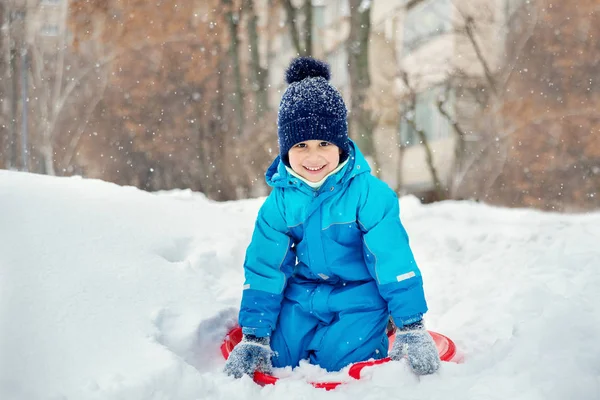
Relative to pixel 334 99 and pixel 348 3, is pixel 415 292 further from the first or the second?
pixel 348 3

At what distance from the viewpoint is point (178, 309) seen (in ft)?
7.89

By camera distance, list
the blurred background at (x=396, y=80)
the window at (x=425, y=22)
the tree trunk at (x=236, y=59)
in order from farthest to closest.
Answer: the tree trunk at (x=236, y=59), the window at (x=425, y=22), the blurred background at (x=396, y=80)

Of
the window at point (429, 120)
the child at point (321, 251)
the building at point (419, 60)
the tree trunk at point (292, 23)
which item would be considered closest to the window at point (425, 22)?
the building at point (419, 60)

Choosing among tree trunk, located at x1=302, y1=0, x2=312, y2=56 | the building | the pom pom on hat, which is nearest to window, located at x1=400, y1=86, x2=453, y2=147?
the building

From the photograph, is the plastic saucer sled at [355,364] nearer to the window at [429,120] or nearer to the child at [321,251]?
the child at [321,251]

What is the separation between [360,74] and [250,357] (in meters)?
9.70

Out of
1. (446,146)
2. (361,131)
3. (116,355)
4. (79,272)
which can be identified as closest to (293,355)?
(116,355)

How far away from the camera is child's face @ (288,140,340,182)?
2.27m

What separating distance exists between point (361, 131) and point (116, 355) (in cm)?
989

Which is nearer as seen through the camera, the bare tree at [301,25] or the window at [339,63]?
the window at [339,63]

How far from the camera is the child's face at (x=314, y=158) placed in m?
2.27

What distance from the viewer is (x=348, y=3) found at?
1162 cm

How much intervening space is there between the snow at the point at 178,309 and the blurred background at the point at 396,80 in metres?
8.16

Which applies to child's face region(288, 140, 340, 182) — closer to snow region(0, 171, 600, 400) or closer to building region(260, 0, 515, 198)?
snow region(0, 171, 600, 400)
